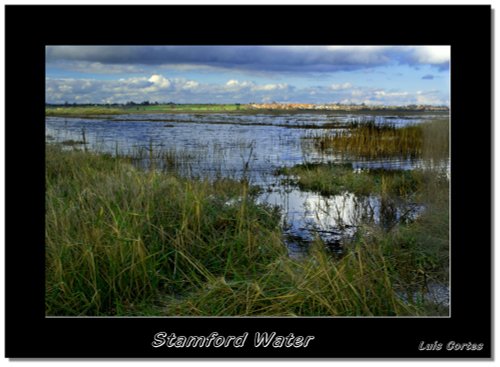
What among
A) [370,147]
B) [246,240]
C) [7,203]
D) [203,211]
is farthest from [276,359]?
[370,147]

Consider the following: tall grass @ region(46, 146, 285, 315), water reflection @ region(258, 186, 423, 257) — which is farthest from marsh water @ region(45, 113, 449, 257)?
tall grass @ region(46, 146, 285, 315)

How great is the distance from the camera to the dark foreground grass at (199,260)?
2.97 metres

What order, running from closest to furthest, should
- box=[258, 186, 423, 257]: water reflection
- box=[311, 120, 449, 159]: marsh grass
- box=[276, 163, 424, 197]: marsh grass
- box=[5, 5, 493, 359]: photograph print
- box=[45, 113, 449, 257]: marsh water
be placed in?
box=[5, 5, 493, 359]: photograph print, box=[258, 186, 423, 257]: water reflection, box=[45, 113, 449, 257]: marsh water, box=[311, 120, 449, 159]: marsh grass, box=[276, 163, 424, 197]: marsh grass

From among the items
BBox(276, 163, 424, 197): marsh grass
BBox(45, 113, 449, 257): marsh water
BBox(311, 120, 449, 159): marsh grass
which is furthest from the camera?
BBox(276, 163, 424, 197): marsh grass

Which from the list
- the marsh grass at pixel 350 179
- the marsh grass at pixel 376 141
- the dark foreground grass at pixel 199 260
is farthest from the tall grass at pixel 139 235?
the marsh grass at pixel 376 141

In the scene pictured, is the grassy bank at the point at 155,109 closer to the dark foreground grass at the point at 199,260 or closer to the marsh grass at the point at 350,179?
the dark foreground grass at the point at 199,260

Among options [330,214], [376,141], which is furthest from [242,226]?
[376,141]

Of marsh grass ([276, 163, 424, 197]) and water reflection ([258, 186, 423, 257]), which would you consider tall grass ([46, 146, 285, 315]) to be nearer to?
water reflection ([258, 186, 423, 257])

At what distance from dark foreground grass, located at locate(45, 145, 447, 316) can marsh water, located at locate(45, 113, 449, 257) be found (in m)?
0.22

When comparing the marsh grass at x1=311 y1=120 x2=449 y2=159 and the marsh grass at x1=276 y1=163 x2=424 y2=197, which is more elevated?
the marsh grass at x1=311 y1=120 x2=449 y2=159

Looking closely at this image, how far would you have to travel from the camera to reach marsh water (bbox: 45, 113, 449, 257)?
3.90 meters

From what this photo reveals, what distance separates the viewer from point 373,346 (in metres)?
2.81

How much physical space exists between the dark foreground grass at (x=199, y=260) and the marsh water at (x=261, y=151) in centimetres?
22

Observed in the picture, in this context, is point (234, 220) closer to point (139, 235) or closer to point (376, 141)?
point (139, 235)
